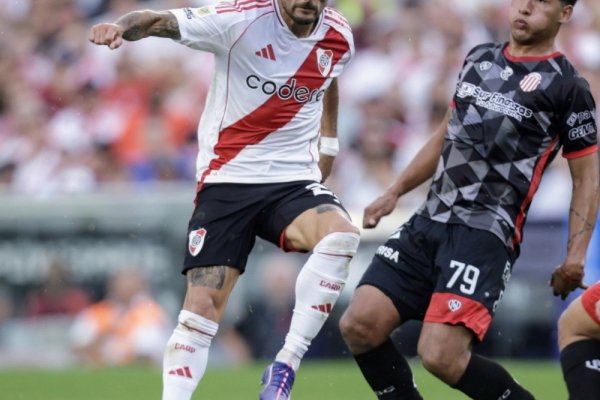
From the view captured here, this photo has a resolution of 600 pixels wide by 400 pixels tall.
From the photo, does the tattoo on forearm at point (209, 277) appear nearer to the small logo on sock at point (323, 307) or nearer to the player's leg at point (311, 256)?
the player's leg at point (311, 256)

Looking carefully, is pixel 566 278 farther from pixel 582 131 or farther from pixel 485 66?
pixel 485 66

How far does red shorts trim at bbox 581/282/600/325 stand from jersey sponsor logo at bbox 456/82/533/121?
3.63ft

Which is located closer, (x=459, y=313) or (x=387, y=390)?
(x=459, y=313)

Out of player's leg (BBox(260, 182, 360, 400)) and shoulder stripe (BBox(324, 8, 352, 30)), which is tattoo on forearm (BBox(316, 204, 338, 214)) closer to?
player's leg (BBox(260, 182, 360, 400))

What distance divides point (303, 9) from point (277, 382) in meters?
2.03

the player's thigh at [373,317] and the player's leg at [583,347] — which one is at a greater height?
the player's leg at [583,347]

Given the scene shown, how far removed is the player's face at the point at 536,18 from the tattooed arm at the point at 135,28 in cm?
186

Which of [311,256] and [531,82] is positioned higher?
[531,82]

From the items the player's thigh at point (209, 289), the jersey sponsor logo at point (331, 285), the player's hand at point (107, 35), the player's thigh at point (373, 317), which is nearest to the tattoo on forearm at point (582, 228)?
the player's thigh at point (373, 317)

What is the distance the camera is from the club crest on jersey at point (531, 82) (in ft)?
24.5

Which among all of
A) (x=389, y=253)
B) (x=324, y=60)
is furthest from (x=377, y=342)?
(x=324, y=60)

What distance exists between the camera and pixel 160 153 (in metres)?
15.1

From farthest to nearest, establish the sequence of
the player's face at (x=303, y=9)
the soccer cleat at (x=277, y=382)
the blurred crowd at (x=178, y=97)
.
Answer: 1. the blurred crowd at (x=178, y=97)
2. the player's face at (x=303, y=9)
3. the soccer cleat at (x=277, y=382)

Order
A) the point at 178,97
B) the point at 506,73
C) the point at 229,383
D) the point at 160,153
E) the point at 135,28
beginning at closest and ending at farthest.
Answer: the point at 135,28
the point at 506,73
the point at 229,383
the point at 160,153
the point at 178,97
